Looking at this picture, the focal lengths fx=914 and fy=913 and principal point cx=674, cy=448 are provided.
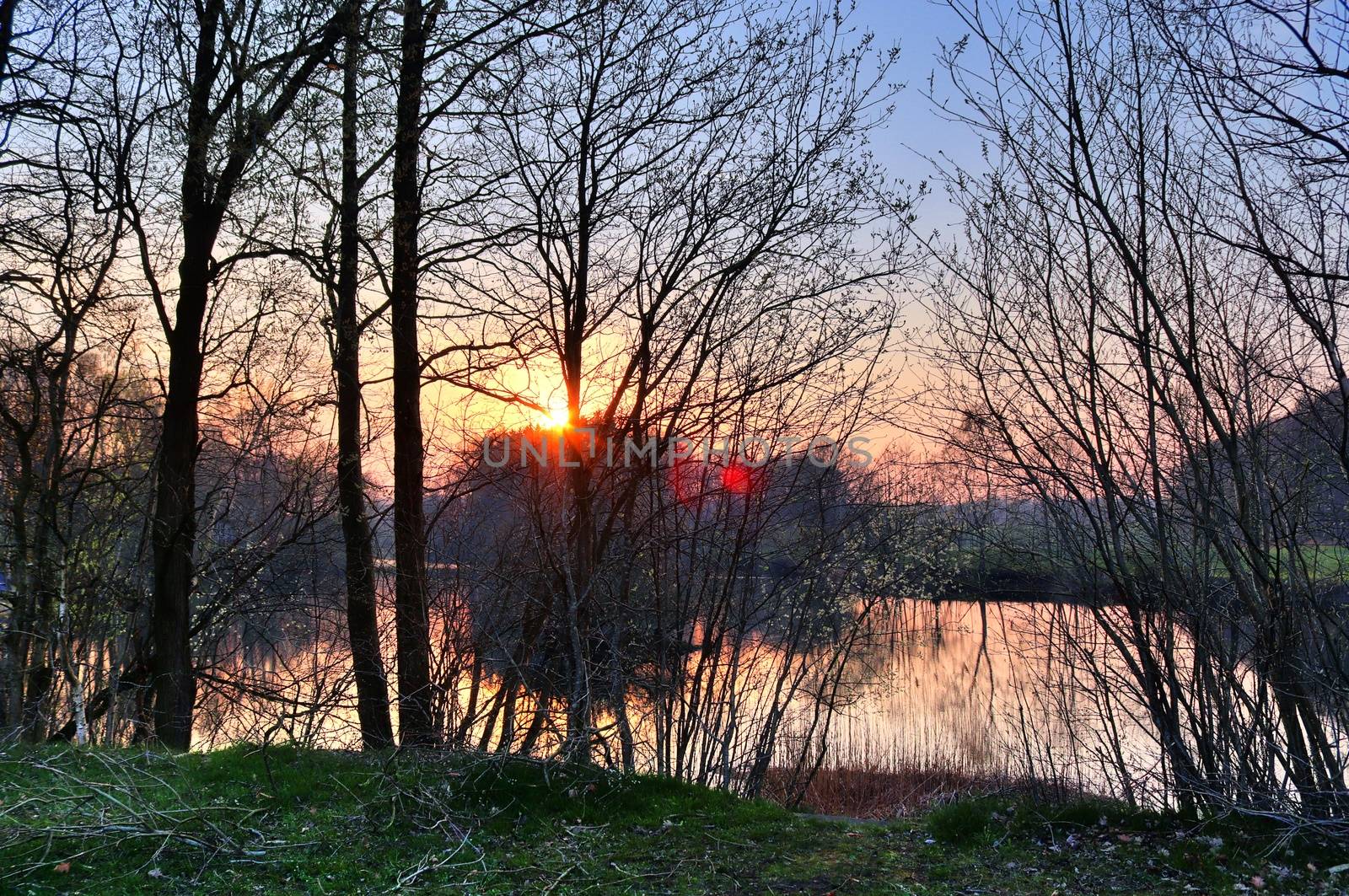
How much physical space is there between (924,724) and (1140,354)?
995 cm

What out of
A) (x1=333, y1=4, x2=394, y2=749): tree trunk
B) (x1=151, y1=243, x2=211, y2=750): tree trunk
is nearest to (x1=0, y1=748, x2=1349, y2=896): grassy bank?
(x1=333, y1=4, x2=394, y2=749): tree trunk

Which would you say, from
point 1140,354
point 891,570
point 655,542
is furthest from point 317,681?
point 1140,354

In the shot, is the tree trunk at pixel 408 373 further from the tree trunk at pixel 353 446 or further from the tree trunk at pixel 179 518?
the tree trunk at pixel 179 518

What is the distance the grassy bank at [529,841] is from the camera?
3963 mm

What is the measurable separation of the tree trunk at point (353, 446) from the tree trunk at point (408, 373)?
1.00 ft

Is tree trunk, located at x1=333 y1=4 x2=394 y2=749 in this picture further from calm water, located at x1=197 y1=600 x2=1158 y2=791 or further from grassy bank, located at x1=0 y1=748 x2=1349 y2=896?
grassy bank, located at x1=0 y1=748 x2=1349 y2=896

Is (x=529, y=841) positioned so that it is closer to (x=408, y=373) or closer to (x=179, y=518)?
(x=408, y=373)

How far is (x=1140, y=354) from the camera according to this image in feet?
17.7

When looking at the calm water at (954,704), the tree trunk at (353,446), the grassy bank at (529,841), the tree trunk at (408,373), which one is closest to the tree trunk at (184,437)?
the calm water at (954,704)

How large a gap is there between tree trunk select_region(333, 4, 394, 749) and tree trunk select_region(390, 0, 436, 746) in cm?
30

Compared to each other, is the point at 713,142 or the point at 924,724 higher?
the point at 713,142

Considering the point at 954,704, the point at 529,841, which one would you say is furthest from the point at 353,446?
the point at 954,704

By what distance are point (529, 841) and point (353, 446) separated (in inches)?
193

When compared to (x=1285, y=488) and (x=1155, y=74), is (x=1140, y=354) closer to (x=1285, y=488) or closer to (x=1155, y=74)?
(x=1285, y=488)
